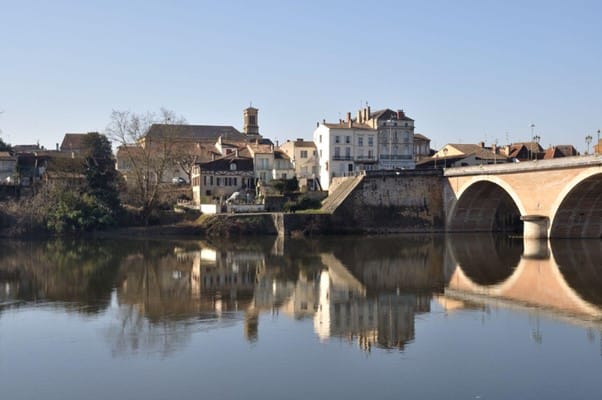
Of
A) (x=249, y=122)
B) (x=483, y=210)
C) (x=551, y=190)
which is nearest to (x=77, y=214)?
(x=483, y=210)

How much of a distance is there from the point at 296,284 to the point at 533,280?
9779mm

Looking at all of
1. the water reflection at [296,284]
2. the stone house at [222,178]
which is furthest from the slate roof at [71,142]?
the water reflection at [296,284]

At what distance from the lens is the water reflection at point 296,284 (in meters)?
20.0

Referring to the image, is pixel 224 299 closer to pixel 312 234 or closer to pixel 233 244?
pixel 233 244

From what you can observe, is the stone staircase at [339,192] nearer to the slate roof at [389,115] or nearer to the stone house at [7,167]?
the slate roof at [389,115]

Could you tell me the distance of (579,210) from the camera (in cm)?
4409

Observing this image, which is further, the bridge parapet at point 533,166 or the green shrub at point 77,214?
the green shrub at point 77,214

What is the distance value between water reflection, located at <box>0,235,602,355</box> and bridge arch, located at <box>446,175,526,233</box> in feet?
30.3

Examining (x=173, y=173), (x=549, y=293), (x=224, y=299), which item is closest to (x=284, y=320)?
(x=224, y=299)

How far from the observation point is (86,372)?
599 inches

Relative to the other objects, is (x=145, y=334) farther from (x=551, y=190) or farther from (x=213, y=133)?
(x=213, y=133)

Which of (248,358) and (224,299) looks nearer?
(248,358)

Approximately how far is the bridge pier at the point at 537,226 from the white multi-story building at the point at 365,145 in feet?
68.5

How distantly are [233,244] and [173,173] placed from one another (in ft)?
84.9
